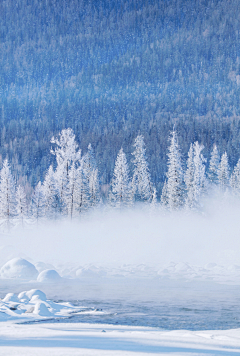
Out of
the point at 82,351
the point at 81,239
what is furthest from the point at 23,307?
the point at 81,239

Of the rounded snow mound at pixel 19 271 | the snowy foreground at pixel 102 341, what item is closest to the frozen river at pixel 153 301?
the snowy foreground at pixel 102 341

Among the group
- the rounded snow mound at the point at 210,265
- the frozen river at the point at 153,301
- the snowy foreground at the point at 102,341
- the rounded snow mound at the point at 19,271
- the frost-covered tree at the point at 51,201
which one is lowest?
the frost-covered tree at the point at 51,201

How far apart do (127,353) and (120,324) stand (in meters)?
5.39

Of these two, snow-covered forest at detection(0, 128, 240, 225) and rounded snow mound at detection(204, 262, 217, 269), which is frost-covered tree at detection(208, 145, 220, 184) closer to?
snow-covered forest at detection(0, 128, 240, 225)

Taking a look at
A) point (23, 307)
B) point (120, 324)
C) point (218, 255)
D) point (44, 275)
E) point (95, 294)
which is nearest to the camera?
point (120, 324)

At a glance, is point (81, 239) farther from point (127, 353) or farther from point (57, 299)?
point (127, 353)

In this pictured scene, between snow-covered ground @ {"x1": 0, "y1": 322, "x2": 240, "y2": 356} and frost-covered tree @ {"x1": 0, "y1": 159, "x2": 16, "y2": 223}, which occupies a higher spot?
snow-covered ground @ {"x1": 0, "y1": 322, "x2": 240, "y2": 356}

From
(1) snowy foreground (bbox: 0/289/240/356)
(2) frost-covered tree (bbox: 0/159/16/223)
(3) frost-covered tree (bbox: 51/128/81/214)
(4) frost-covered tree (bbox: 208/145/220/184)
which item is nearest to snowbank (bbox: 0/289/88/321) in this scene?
(1) snowy foreground (bbox: 0/289/240/356)

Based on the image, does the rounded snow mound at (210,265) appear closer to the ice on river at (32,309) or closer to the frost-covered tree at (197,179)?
the frost-covered tree at (197,179)

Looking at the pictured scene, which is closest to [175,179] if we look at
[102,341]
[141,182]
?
[141,182]

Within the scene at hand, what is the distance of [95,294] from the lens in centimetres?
1983

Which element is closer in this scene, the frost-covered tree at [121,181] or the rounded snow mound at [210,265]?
the rounded snow mound at [210,265]

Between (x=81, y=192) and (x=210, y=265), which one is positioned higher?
(x=210, y=265)

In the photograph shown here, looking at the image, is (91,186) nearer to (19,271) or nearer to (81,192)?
(81,192)
